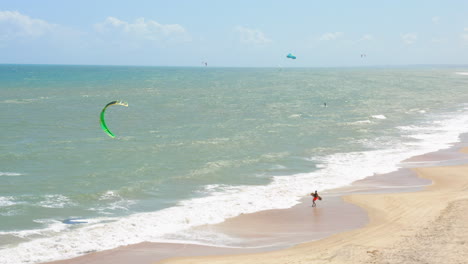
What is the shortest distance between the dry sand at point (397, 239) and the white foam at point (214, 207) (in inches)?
106

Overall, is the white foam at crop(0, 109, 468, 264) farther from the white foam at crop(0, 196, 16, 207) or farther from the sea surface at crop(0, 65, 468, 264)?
the white foam at crop(0, 196, 16, 207)

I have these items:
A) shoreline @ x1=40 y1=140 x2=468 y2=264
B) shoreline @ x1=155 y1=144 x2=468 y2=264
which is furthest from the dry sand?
shoreline @ x1=40 y1=140 x2=468 y2=264

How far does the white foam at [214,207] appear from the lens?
53.5 feet

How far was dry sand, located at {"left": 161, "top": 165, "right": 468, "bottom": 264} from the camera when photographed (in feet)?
45.5

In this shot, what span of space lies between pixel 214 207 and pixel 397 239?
786 centimetres

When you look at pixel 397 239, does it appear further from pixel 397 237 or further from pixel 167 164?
pixel 167 164

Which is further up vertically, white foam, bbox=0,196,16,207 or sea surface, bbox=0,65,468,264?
sea surface, bbox=0,65,468,264

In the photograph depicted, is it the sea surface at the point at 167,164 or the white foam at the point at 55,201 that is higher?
the sea surface at the point at 167,164

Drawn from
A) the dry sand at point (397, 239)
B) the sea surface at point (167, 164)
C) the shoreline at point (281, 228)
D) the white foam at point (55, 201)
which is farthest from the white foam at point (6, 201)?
the dry sand at point (397, 239)

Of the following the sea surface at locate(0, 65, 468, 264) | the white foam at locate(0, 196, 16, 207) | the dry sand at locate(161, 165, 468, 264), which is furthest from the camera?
the white foam at locate(0, 196, 16, 207)

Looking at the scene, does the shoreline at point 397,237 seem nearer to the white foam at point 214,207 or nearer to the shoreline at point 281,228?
the shoreline at point 281,228

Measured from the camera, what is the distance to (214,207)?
2078 cm

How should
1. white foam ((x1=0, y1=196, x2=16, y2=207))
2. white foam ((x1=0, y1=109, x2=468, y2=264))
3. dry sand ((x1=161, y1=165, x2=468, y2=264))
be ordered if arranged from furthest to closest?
white foam ((x1=0, y1=196, x2=16, y2=207))
white foam ((x1=0, y1=109, x2=468, y2=264))
dry sand ((x1=161, y1=165, x2=468, y2=264))

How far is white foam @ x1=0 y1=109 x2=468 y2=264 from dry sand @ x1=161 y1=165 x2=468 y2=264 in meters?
2.70
